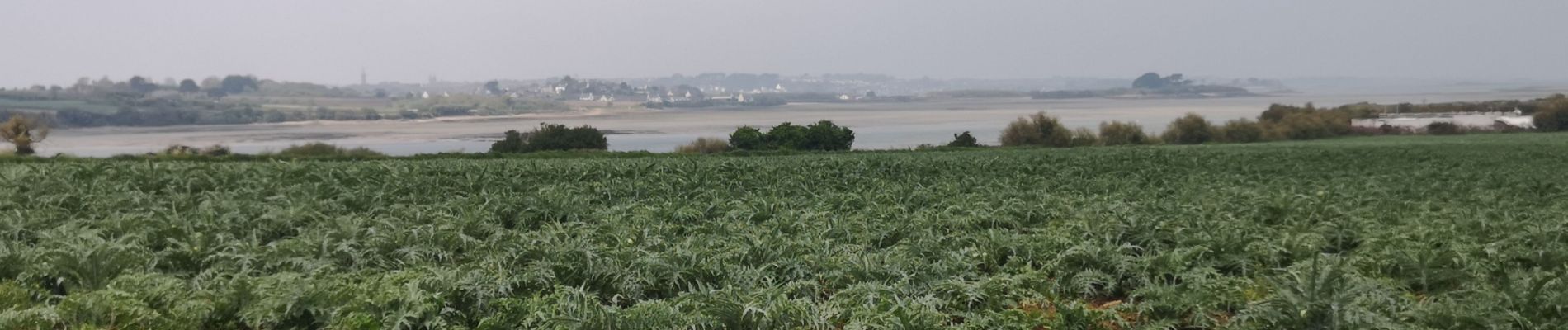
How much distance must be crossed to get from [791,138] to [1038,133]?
19.3m

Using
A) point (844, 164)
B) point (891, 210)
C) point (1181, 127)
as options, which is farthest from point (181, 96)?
point (891, 210)

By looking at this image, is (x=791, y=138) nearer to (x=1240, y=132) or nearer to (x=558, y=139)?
(x=558, y=139)

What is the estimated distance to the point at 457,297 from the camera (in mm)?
6125

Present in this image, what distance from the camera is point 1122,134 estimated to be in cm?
7406

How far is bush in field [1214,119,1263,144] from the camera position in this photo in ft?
240

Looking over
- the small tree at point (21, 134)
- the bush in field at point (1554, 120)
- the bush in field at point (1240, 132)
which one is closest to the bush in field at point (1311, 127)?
the bush in field at point (1240, 132)

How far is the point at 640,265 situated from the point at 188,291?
2.65 meters

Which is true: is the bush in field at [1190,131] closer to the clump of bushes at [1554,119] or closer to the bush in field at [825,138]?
the clump of bushes at [1554,119]

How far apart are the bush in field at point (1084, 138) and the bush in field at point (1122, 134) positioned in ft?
1.81

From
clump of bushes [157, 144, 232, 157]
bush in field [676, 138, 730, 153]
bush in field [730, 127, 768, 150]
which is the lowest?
bush in field [676, 138, 730, 153]

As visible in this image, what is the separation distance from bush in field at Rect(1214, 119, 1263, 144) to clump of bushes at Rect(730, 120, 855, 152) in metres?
27.1

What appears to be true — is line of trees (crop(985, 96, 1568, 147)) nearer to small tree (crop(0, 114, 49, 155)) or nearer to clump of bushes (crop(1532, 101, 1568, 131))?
clump of bushes (crop(1532, 101, 1568, 131))

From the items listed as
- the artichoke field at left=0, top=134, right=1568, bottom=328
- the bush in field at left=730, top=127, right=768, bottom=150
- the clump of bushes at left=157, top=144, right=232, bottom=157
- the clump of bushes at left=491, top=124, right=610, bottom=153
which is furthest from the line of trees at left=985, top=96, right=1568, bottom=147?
the artichoke field at left=0, top=134, right=1568, bottom=328

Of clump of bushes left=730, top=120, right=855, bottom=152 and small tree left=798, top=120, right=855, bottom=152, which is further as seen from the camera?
small tree left=798, top=120, right=855, bottom=152
